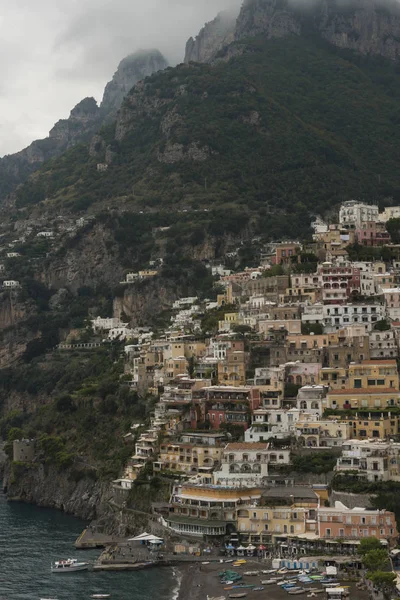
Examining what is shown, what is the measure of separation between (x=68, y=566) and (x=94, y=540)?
7.10m

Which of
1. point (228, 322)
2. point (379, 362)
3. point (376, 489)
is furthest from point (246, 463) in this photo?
point (228, 322)

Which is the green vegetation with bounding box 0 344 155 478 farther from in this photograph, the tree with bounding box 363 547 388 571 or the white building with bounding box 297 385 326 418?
the tree with bounding box 363 547 388 571

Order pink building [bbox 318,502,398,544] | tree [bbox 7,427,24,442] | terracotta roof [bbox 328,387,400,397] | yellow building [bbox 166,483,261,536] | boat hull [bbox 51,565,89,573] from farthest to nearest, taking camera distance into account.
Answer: tree [bbox 7,427,24,442], terracotta roof [bbox 328,387,400,397], yellow building [bbox 166,483,261,536], boat hull [bbox 51,565,89,573], pink building [bbox 318,502,398,544]

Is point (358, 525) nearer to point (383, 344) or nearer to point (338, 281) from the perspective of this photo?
point (383, 344)

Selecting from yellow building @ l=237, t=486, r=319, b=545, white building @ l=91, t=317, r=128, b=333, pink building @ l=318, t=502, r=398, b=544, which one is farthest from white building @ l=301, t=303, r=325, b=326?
white building @ l=91, t=317, r=128, b=333

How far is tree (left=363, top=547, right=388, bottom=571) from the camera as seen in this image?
6694cm

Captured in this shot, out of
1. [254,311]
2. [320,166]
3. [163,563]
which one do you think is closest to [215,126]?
[320,166]

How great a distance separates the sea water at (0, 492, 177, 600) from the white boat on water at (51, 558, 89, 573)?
1.64 ft

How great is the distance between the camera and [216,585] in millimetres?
69188

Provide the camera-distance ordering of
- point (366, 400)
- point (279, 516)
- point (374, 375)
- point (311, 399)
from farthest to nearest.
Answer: point (374, 375) < point (311, 399) < point (366, 400) < point (279, 516)

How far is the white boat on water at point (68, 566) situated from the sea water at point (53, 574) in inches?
19.7

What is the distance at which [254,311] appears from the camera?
4400 inches

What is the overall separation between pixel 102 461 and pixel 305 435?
76.3ft

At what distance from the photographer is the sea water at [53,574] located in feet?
236
